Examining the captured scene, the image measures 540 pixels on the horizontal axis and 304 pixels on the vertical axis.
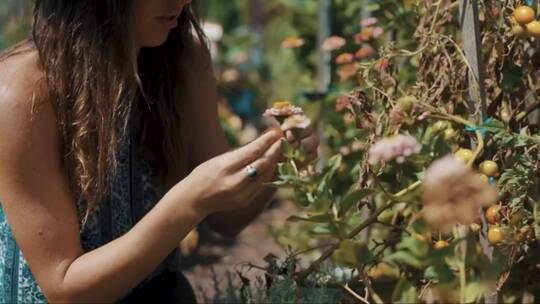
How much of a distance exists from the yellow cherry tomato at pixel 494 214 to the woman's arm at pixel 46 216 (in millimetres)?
488

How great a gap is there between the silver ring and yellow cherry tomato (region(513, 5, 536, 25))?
1.48 feet

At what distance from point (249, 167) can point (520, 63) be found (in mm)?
544

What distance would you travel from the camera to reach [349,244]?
4.13ft

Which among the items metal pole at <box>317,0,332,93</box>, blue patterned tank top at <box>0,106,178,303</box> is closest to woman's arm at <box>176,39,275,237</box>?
blue patterned tank top at <box>0,106,178,303</box>

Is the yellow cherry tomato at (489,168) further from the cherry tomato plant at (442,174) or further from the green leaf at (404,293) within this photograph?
the green leaf at (404,293)

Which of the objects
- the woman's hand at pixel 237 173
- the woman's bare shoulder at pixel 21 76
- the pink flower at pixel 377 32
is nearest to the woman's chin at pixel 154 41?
the woman's bare shoulder at pixel 21 76

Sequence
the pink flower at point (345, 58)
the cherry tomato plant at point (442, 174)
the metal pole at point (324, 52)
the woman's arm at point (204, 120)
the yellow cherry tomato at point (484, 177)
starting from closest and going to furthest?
the cherry tomato plant at point (442, 174)
the yellow cherry tomato at point (484, 177)
the woman's arm at point (204, 120)
the pink flower at point (345, 58)
the metal pole at point (324, 52)

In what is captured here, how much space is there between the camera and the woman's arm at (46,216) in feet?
5.25

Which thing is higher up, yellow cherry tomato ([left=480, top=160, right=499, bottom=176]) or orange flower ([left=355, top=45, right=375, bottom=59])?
orange flower ([left=355, top=45, right=375, bottom=59])

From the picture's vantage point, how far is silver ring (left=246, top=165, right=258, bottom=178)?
4.69 feet

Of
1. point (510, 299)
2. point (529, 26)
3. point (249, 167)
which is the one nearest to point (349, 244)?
point (249, 167)

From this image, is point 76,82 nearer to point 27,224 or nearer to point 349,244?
point 27,224

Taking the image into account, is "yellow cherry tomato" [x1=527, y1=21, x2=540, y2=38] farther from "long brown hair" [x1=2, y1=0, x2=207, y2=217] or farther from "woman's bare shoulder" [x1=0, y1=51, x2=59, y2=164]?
"woman's bare shoulder" [x1=0, y1=51, x2=59, y2=164]

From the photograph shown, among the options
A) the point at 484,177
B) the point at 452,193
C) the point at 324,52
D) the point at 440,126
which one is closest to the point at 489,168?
the point at 484,177
